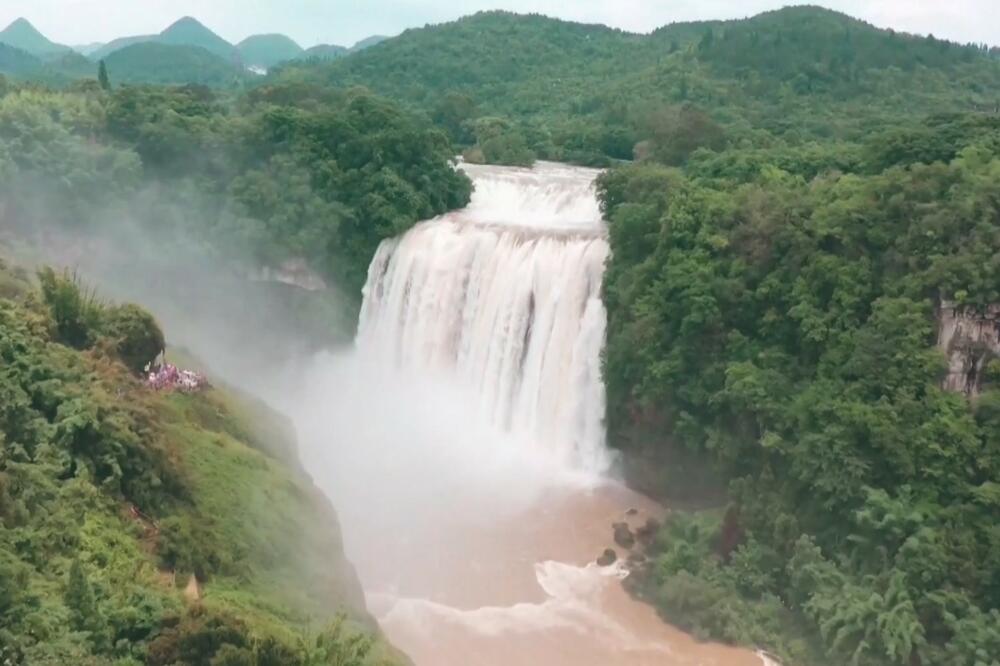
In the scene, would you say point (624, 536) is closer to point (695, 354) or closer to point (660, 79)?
point (695, 354)

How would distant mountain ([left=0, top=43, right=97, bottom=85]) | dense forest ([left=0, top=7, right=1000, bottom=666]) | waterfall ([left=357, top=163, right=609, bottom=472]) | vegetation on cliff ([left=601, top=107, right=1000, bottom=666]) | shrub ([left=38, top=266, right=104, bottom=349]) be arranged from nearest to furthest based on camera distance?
dense forest ([left=0, top=7, right=1000, bottom=666])
vegetation on cliff ([left=601, top=107, right=1000, bottom=666])
shrub ([left=38, top=266, right=104, bottom=349])
waterfall ([left=357, top=163, right=609, bottom=472])
distant mountain ([left=0, top=43, right=97, bottom=85])

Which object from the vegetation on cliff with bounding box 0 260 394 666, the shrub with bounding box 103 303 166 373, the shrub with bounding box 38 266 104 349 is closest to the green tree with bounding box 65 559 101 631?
the vegetation on cliff with bounding box 0 260 394 666

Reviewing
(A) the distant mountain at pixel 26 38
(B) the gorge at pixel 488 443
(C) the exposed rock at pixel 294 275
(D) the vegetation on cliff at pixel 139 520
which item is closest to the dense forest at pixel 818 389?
(B) the gorge at pixel 488 443

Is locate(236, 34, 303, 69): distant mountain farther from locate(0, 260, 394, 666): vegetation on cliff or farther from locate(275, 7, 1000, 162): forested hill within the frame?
locate(0, 260, 394, 666): vegetation on cliff

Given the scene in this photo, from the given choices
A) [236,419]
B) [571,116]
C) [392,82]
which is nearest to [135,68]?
[392,82]

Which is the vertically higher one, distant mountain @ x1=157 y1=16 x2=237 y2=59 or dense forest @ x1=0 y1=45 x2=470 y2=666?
distant mountain @ x1=157 y1=16 x2=237 y2=59

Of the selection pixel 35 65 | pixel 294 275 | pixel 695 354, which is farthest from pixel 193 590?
pixel 35 65

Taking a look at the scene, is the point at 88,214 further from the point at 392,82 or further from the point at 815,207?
the point at 392,82
